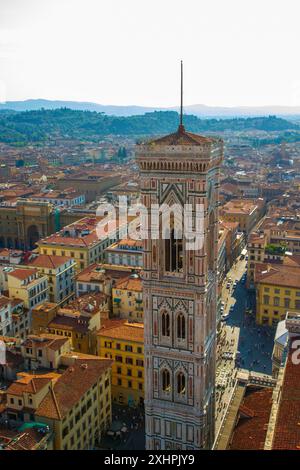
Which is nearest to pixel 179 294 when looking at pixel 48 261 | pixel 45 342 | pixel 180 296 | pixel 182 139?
pixel 180 296

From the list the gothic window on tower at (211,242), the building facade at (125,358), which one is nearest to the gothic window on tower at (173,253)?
the gothic window on tower at (211,242)

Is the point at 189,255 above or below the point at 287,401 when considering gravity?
above

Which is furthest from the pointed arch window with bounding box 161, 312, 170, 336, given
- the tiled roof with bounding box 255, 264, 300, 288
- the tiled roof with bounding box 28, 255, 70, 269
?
the tiled roof with bounding box 28, 255, 70, 269

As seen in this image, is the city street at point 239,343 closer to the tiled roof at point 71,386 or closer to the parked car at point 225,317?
the parked car at point 225,317

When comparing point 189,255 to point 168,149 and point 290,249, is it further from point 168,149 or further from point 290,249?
point 290,249

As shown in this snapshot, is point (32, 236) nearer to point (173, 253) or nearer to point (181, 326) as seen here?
point (181, 326)
